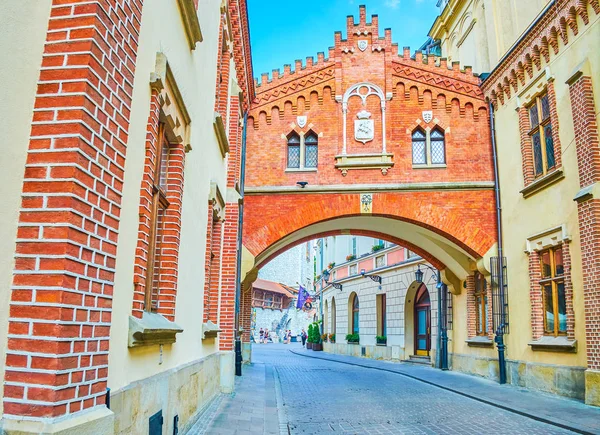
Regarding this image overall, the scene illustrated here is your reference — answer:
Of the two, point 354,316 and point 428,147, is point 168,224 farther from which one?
point 354,316

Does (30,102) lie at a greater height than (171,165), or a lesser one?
lesser

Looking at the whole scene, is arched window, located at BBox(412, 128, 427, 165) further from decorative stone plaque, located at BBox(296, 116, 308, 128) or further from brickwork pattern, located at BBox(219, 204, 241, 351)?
brickwork pattern, located at BBox(219, 204, 241, 351)

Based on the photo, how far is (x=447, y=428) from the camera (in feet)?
26.8

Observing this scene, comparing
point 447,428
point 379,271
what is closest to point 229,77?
point 447,428

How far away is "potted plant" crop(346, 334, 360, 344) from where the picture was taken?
28763 millimetres

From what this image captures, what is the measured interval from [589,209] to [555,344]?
122 inches

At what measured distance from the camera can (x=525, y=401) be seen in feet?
35.3

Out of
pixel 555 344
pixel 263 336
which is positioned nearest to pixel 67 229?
pixel 555 344

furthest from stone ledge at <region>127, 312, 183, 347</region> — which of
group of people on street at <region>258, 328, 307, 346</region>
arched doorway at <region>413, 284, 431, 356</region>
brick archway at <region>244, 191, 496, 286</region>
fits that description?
group of people on street at <region>258, 328, 307, 346</region>

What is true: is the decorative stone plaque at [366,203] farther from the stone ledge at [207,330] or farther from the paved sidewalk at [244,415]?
the stone ledge at [207,330]

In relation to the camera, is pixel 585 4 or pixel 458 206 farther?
pixel 458 206

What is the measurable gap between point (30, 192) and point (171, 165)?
352 centimetres

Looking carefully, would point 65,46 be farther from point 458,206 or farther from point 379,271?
point 379,271

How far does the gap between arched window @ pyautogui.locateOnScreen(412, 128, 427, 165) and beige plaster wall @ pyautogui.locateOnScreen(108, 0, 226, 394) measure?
6.83 m
